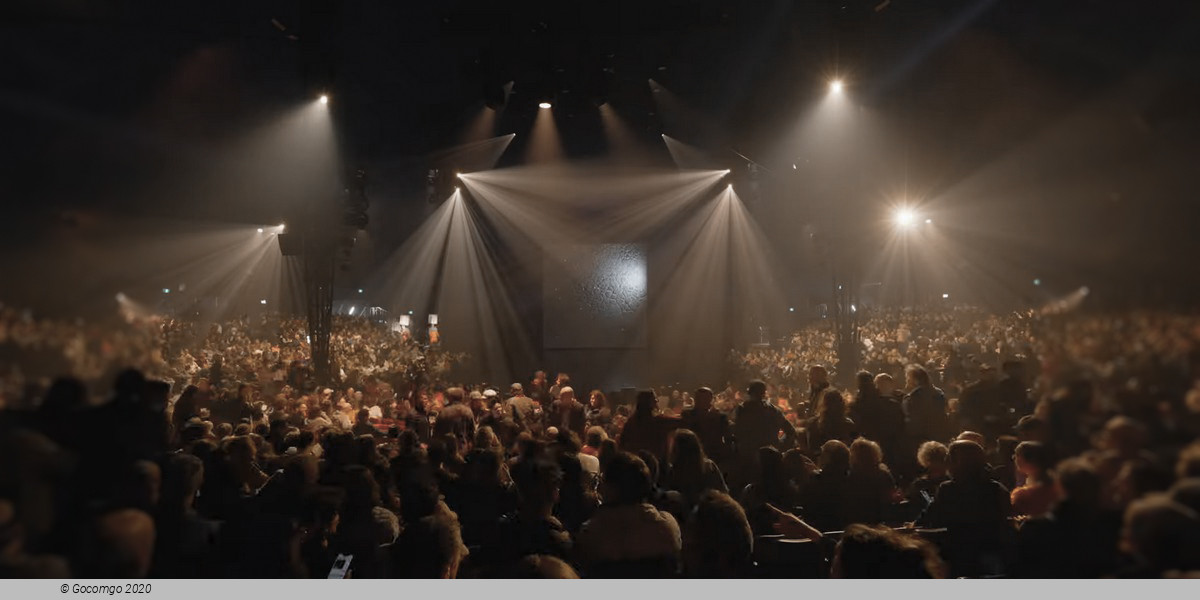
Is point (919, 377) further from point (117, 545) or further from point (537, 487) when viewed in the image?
point (117, 545)

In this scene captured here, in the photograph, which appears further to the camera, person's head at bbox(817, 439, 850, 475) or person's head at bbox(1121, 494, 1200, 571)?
person's head at bbox(817, 439, 850, 475)

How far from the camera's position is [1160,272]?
3467 mm

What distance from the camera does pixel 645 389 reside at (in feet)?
25.2

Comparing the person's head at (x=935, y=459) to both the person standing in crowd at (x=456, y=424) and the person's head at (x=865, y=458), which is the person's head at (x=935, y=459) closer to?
the person's head at (x=865, y=458)

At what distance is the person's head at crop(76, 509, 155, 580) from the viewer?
3.18m

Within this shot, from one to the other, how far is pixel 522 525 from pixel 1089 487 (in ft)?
8.03

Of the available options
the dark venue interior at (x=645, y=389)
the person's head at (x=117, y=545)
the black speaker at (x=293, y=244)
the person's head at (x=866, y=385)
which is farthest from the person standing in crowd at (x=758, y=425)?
the black speaker at (x=293, y=244)

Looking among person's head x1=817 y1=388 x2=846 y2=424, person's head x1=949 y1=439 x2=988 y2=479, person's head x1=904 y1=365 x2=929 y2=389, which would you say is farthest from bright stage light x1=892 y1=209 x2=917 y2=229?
person's head x1=949 y1=439 x2=988 y2=479

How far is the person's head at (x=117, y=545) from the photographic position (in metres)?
3.18

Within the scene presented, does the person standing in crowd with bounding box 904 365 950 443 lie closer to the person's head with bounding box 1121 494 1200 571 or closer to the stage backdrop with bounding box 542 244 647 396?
the person's head with bounding box 1121 494 1200 571

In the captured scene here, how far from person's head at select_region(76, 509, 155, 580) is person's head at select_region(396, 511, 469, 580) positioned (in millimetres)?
1079

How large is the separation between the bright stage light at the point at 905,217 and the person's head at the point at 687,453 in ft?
24.1

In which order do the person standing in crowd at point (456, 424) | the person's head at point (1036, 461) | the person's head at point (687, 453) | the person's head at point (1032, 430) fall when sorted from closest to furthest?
the person's head at point (1036, 461) → the person's head at point (1032, 430) → the person's head at point (687, 453) → the person standing in crowd at point (456, 424)

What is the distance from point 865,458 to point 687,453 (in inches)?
40.4
